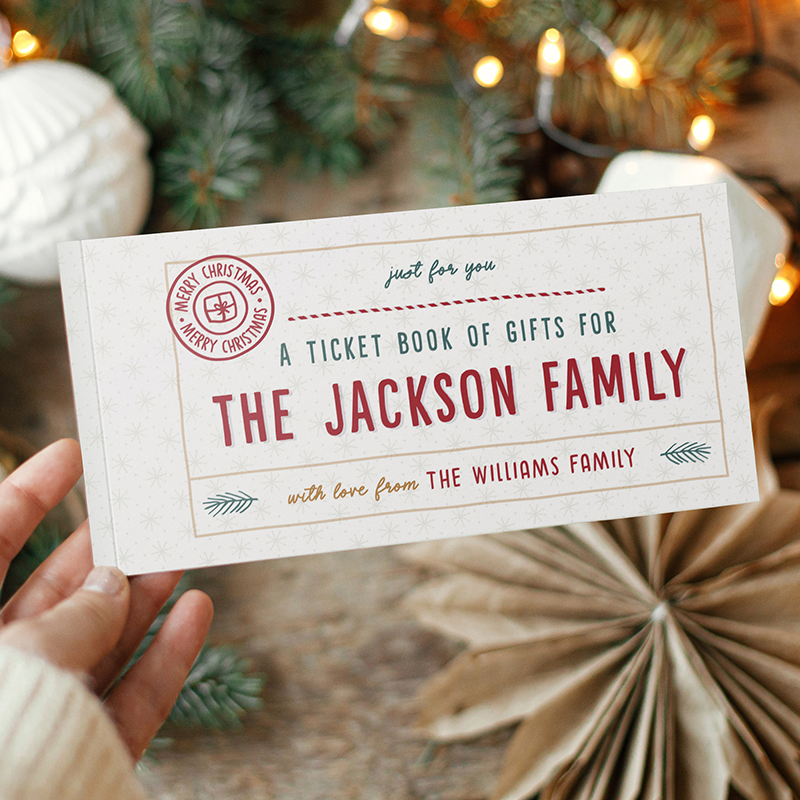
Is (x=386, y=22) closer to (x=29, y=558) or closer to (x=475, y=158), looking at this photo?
(x=475, y=158)

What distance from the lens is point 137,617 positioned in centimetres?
50

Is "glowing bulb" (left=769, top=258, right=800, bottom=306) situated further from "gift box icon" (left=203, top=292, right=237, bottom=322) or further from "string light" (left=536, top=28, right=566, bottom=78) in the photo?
"gift box icon" (left=203, top=292, right=237, bottom=322)

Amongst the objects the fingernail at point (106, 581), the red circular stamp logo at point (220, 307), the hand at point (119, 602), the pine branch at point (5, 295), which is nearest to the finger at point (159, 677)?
the hand at point (119, 602)

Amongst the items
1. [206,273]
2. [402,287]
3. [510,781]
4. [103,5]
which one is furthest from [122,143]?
[510,781]

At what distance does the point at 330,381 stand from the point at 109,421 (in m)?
0.17

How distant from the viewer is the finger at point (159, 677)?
1.62 feet

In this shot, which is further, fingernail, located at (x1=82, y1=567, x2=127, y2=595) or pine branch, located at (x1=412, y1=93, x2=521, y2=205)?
pine branch, located at (x1=412, y1=93, x2=521, y2=205)

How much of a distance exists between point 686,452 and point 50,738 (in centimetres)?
48

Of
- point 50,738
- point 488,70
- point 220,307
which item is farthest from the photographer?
point 488,70

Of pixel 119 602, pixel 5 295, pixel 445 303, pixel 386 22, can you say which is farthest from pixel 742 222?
pixel 5 295

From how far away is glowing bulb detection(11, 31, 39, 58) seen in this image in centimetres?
65

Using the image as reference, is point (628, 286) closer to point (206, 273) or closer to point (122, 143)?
point (206, 273)

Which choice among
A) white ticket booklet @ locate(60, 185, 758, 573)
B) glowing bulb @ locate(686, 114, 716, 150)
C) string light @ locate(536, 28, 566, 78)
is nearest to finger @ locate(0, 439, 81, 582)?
white ticket booklet @ locate(60, 185, 758, 573)

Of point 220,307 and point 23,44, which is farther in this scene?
point 23,44
